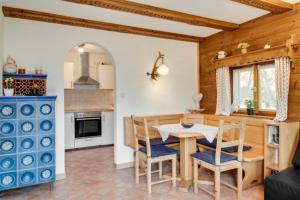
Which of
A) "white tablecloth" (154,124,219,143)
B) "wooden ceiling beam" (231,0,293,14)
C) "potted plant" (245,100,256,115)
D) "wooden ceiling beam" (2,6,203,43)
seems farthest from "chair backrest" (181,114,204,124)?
"wooden ceiling beam" (231,0,293,14)

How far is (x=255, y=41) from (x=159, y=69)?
5.39 feet

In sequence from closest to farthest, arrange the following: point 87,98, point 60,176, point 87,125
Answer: point 60,176, point 87,125, point 87,98

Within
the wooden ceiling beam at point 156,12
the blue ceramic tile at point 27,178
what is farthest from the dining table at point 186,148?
the blue ceramic tile at point 27,178

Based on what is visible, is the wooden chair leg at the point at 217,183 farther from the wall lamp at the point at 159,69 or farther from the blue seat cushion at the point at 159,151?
the wall lamp at the point at 159,69

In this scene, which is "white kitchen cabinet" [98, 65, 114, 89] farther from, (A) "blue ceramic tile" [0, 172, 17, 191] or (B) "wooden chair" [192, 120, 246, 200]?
(B) "wooden chair" [192, 120, 246, 200]

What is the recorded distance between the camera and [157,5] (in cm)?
291

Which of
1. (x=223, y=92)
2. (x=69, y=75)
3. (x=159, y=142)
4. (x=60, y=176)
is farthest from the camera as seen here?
(x=69, y=75)

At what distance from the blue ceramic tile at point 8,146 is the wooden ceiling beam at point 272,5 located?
10.5 feet

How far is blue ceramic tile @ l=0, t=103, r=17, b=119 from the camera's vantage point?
2620 millimetres

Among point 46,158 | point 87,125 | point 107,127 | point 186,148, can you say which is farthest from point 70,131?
point 186,148

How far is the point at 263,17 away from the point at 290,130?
175cm

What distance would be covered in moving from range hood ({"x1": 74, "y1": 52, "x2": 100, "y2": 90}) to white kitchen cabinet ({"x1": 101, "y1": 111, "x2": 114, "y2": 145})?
83cm

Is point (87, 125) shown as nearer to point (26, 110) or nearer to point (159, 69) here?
point (159, 69)

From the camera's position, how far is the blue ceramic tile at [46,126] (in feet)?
9.32
